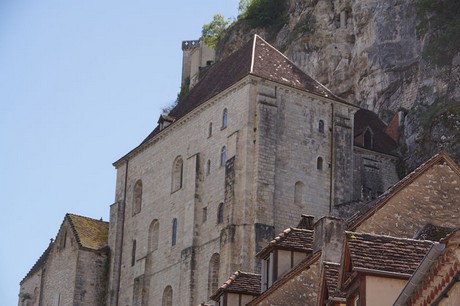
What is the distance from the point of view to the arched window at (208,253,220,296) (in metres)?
55.0

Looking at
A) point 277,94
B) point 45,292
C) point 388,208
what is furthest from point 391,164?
point 388,208

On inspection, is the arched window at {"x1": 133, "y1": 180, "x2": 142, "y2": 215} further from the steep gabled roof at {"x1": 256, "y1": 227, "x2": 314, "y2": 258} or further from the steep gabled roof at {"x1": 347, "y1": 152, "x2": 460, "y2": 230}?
the steep gabled roof at {"x1": 347, "y1": 152, "x2": 460, "y2": 230}

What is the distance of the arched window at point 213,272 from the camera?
54994 mm

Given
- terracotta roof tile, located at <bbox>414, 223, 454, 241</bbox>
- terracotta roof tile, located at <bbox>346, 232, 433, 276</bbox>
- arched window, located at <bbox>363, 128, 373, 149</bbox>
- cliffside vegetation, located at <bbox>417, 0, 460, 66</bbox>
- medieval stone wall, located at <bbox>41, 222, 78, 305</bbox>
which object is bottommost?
terracotta roof tile, located at <bbox>346, 232, 433, 276</bbox>

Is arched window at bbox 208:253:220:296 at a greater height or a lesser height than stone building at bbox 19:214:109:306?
lesser

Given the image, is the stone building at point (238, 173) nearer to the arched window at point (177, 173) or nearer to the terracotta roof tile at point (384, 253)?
the arched window at point (177, 173)

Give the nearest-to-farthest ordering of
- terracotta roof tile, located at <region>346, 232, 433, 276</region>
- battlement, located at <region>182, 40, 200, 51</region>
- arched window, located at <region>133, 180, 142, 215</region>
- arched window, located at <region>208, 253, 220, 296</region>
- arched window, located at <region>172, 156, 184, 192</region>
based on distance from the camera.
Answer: terracotta roof tile, located at <region>346, 232, 433, 276</region>
arched window, located at <region>208, 253, 220, 296</region>
arched window, located at <region>172, 156, 184, 192</region>
arched window, located at <region>133, 180, 142, 215</region>
battlement, located at <region>182, 40, 200, 51</region>

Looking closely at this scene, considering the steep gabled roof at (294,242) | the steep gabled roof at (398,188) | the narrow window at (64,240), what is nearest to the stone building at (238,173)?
the narrow window at (64,240)

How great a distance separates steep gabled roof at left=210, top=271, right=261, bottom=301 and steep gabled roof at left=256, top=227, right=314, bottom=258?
974mm

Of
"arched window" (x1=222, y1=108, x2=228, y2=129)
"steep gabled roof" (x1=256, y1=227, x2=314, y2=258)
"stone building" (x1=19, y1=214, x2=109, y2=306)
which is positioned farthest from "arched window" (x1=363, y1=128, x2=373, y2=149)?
"steep gabled roof" (x1=256, y1=227, x2=314, y2=258)

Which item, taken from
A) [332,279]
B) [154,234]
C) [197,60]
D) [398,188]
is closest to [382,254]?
[332,279]

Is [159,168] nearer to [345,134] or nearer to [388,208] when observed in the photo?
[345,134]

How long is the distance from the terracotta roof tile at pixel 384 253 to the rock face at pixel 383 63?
37.8 meters

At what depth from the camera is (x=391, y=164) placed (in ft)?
204
